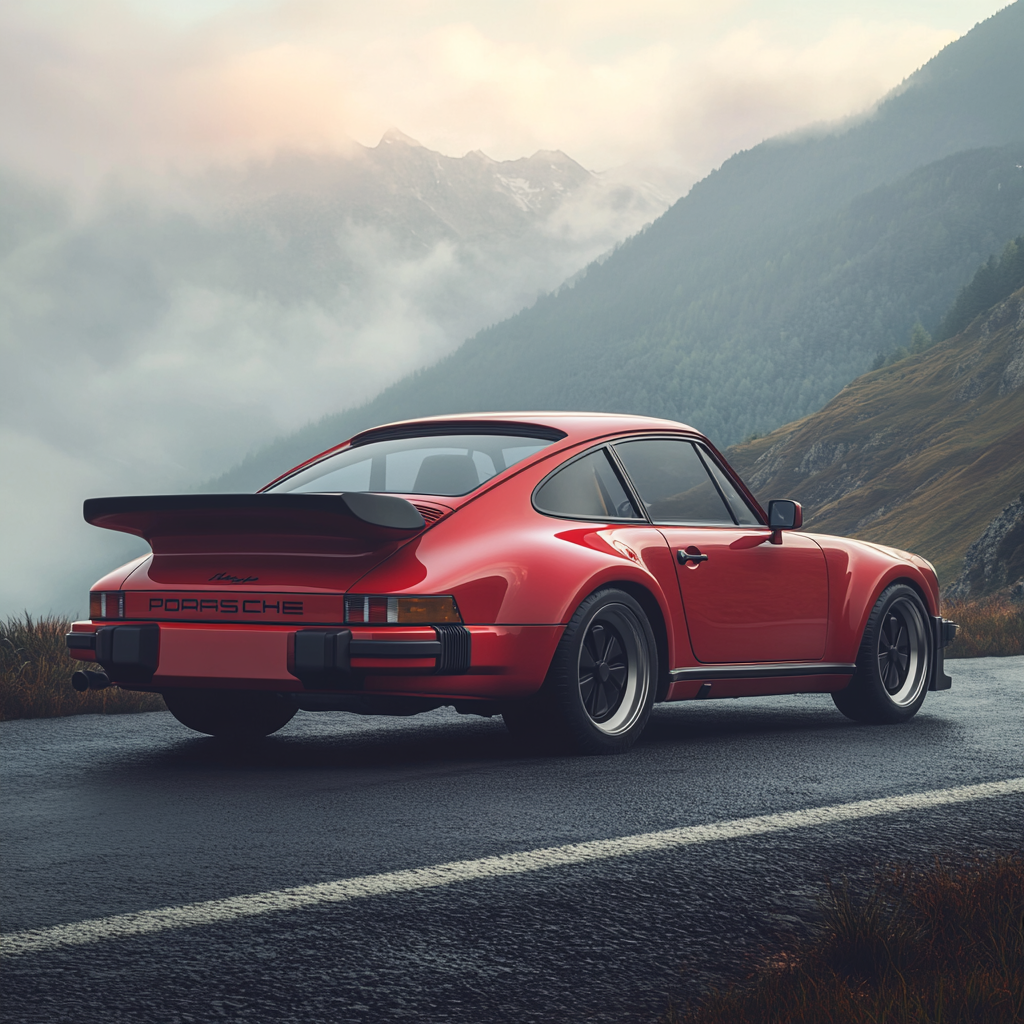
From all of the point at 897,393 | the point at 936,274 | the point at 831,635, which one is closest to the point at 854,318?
the point at 936,274

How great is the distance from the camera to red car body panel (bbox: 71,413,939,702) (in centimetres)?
515

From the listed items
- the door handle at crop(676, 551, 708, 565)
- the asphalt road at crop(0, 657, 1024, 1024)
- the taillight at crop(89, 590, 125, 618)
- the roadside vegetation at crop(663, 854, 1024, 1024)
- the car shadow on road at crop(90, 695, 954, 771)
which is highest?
the door handle at crop(676, 551, 708, 565)

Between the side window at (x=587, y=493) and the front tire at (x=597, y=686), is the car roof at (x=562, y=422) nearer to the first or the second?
the side window at (x=587, y=493)

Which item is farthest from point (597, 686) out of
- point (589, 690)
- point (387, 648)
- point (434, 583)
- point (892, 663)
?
point (892, 663)

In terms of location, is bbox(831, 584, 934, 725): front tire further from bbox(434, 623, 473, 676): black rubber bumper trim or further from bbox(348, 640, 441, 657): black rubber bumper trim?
bbox(348, 640, 441, 657): black rubber bumper trim

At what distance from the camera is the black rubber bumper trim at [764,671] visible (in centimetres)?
615

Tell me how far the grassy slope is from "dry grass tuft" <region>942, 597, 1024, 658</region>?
4255 centimetres

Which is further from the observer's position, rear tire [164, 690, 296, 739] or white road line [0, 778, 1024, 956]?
rear tire [164, 690, 296, 739]

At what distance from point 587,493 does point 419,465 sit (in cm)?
78

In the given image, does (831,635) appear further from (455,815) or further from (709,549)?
(455,815)

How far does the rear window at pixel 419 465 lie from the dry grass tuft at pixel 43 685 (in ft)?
7.44

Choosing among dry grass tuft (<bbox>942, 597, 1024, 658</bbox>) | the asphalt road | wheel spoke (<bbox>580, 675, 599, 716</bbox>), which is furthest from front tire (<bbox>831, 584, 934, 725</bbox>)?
dry grass tuft (<bbox>942, 597, 1024, 658</bbox>)

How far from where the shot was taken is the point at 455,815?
14.6 ft

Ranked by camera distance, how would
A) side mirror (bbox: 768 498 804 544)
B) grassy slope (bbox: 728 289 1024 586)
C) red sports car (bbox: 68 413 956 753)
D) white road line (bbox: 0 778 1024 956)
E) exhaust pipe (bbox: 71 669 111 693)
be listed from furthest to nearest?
1. grassy slope (bbox: 728 289 1024 586)
2. side mirror (bbox: 768 498 804 544)
3. exhaust pipe (bbox: 71 669 111 693)
4. red sports car (bbox: 68 413 956 753)
5. white road line (bbox: 0 778 1024 956)
